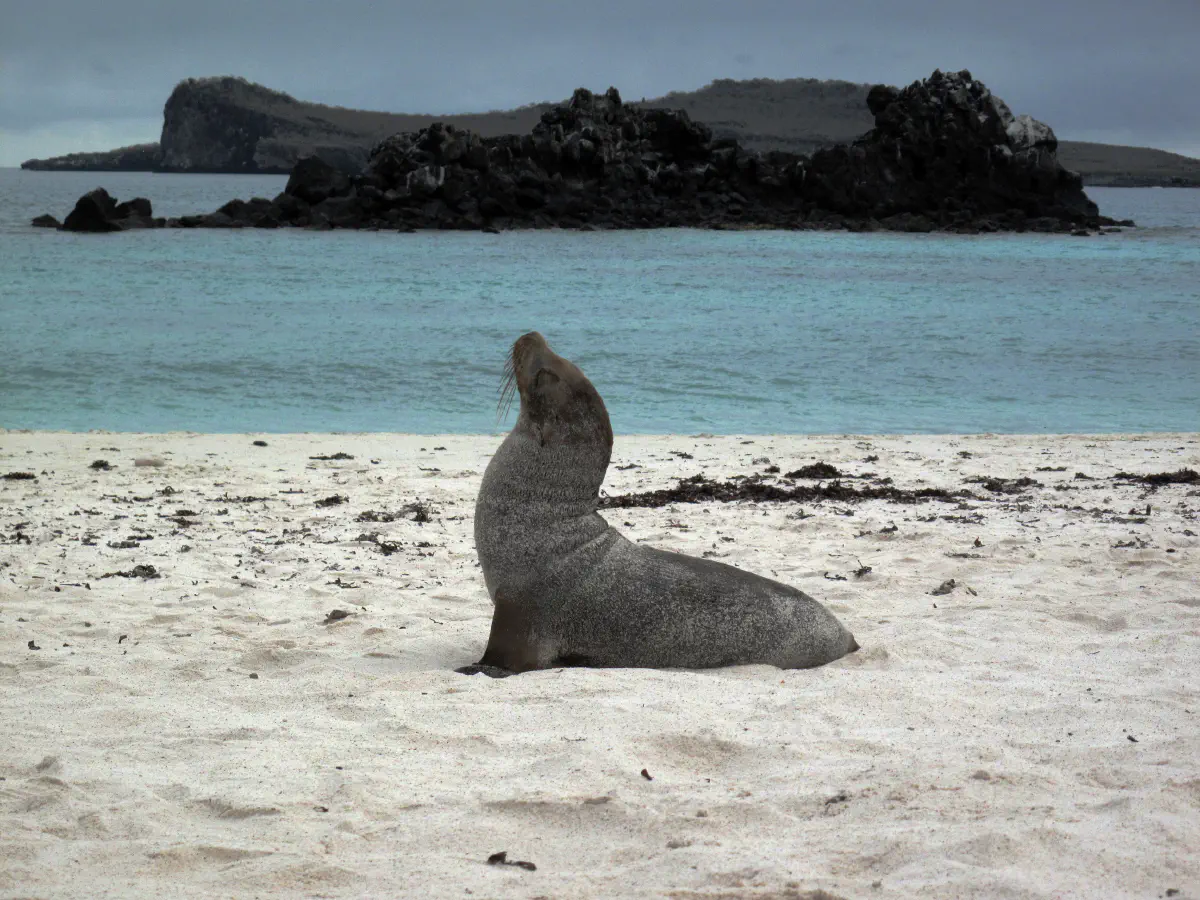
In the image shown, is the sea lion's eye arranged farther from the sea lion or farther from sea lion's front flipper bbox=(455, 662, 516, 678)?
sea lion's front flipper bbox=(455, 662, 516, 678)

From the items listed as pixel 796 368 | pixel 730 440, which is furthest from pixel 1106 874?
pixel 796 368

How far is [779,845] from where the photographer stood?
2.95 m

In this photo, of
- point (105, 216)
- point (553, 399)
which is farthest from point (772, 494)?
point (105, 216)

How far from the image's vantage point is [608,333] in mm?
24641

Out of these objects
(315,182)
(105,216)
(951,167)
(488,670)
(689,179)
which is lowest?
(488,670)

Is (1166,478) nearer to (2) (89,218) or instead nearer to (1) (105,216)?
(2) (89,218)

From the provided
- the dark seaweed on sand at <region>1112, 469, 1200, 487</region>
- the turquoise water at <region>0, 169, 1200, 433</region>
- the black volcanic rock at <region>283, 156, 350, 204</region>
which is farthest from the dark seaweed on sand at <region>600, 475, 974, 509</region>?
the black volcanic rock at <region>283, 156, 350, 204</region>

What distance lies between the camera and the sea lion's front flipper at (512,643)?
471 cm

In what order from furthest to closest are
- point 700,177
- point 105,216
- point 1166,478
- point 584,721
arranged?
point 700,177 → point 105,216 → point 1166,478 → point 584,721

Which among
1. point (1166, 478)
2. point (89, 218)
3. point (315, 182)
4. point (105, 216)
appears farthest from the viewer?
point (315, 182)

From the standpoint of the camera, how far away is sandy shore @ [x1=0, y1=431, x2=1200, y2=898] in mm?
2846

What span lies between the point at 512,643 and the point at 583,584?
1.15 ft

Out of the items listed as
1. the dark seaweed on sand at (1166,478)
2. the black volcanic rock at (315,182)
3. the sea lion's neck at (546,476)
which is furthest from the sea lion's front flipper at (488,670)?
the black volcanic rock at (315,182)

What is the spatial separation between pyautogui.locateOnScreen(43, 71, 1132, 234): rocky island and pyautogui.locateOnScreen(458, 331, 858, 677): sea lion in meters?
50.3
